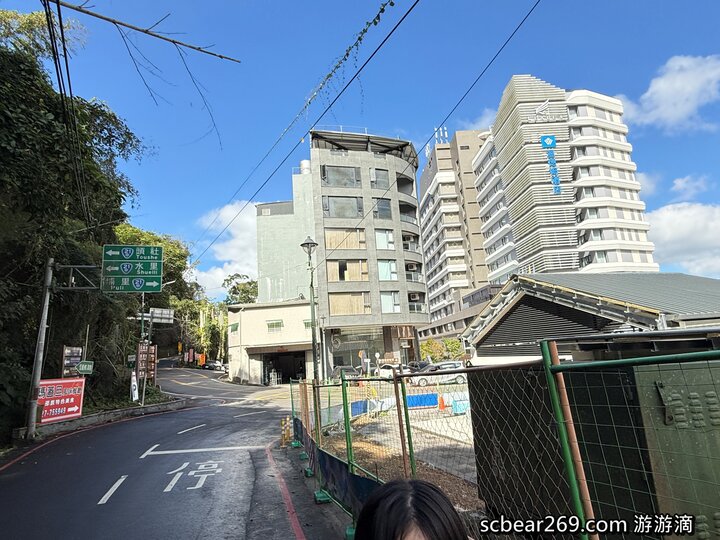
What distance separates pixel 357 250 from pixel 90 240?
883 inches

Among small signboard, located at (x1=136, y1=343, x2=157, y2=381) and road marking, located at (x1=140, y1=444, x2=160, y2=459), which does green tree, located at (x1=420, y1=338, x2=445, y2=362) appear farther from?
road marking, located at (x1=140, y1=444, x2=160, y2=459)

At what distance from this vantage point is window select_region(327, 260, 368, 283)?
3809cm

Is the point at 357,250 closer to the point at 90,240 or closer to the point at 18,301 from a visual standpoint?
the point at 90,240

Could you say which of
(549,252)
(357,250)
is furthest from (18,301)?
(549,252)

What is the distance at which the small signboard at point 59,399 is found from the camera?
50.5 ft

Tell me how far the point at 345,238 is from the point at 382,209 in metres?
4.96

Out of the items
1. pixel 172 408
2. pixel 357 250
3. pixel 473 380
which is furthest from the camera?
pixel 357 250

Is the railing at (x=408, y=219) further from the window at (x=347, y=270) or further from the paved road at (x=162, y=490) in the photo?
the paved road at (x=162, y=490)

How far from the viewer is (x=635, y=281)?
1334 cm

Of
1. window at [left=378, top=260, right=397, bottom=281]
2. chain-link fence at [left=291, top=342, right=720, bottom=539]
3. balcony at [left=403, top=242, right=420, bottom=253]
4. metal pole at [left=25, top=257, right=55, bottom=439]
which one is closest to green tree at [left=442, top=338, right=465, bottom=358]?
balcony at [left=403, top=242, right=420, bottom=253]

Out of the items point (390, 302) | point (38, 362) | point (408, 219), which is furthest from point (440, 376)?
point (408, 219)

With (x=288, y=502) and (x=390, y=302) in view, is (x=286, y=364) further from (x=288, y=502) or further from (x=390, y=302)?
(x=288, y=502)

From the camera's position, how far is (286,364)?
4228 cm

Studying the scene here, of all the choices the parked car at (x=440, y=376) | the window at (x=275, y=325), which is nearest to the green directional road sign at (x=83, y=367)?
the parked car at (x=440, y=376)
